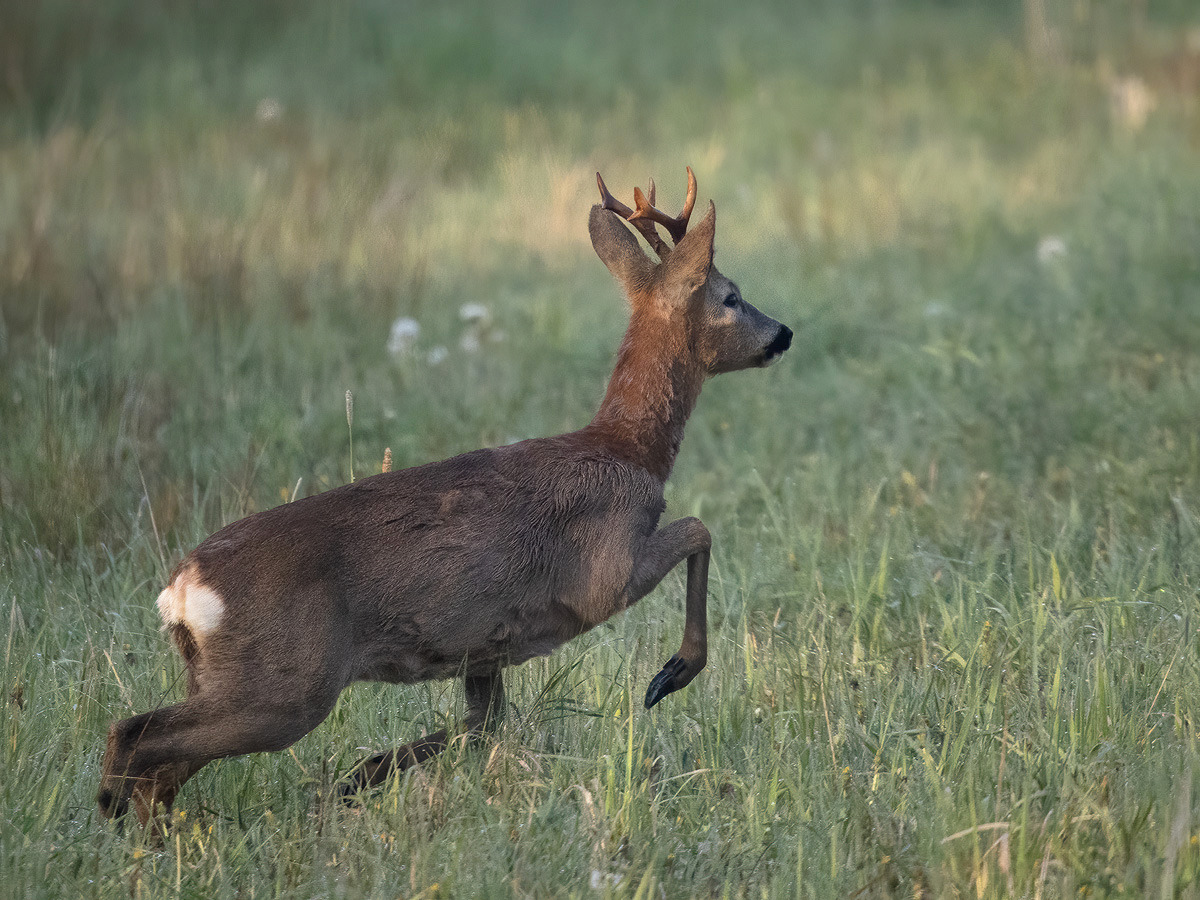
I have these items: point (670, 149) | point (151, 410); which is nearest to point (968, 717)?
point (151, 410)

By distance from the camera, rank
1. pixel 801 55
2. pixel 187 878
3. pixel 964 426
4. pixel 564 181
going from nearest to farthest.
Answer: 1. pixel 187 878
2. pixel 964 426
3. pixel 564 181
4. pixel 801 55

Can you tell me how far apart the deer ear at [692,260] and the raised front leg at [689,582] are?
77cm

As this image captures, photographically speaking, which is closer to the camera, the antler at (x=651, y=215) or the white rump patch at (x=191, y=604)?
the white rump patch at (x=191, y=604)

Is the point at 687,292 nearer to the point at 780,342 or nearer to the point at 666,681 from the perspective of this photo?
the point at 780,342

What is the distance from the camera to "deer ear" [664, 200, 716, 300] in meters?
4.20

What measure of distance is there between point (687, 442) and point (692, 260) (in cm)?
272

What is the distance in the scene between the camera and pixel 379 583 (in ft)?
11.5

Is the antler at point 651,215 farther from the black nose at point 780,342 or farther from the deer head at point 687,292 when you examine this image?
the black nose at point 780,342

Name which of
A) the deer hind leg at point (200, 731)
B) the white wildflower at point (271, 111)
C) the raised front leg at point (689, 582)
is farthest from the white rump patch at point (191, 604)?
the white wildflower at point (271, 111)

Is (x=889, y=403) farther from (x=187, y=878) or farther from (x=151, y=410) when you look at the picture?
(x=187, y=878)

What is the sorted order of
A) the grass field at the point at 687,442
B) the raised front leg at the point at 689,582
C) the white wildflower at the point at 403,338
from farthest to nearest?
the white wildflower at the point at 403,338 < the raised front leg at the point at 689,582 < the grass field at the point at 687,442

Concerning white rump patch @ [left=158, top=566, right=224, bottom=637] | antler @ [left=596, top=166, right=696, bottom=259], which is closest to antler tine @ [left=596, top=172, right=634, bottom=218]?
antler @ [left=596, top=166, right=696, bottom=259]

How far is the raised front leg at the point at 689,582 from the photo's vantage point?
3807 mm

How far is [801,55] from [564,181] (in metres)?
7.28
